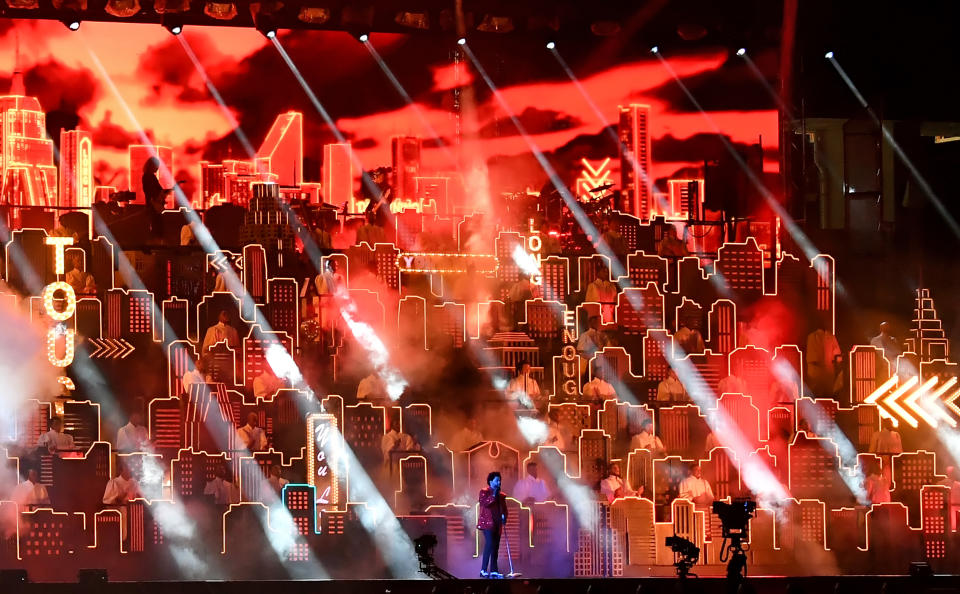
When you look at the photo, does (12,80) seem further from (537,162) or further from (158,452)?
(537,162)

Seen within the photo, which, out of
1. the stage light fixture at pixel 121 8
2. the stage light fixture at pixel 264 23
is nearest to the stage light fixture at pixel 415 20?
the stage light fixture at pixel 264 23

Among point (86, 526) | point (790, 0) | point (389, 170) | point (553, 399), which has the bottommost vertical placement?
point (86, 526)

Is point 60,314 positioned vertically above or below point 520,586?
above

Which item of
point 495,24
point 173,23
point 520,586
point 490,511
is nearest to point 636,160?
point 495,24

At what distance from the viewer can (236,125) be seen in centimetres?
1410

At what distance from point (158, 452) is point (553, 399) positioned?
3797 mm

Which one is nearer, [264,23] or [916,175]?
[264,23]

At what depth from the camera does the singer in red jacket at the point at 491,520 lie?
10.9 metres

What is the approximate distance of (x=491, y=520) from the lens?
10.9 metres

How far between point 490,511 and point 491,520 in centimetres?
7

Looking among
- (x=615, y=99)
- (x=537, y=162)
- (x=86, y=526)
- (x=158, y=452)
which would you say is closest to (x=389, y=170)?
(x=537, y=162)

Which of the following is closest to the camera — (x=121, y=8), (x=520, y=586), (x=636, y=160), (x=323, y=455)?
(x=520, y=586)

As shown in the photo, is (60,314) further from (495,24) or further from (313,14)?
(495,24)

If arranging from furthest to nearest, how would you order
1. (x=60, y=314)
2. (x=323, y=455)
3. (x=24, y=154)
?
(x=24, y=154)
(x=60, y=314)
(x=323, y=455)
